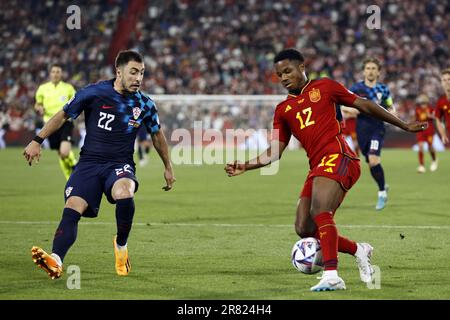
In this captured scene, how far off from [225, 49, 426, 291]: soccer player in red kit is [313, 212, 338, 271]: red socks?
0.07 metres

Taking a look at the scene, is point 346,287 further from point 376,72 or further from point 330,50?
point 330,50

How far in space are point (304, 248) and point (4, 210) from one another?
8.08 m

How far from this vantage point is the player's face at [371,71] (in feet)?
51.5

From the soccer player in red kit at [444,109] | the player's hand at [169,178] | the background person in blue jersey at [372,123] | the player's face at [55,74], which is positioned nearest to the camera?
the player's hand at [169,178]

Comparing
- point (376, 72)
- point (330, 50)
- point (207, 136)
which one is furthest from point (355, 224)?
point (330, 50)

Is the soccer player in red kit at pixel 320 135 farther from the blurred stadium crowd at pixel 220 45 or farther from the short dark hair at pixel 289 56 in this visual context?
the blurred stadium crowd at pixel 220 45

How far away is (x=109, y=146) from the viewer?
8820 millimetres

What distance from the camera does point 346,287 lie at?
7875 millimetres

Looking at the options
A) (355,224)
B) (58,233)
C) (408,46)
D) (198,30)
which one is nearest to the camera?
(58,233)

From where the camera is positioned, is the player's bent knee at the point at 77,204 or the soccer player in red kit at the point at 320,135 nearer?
the soccer player in red kit at the point at 320,135

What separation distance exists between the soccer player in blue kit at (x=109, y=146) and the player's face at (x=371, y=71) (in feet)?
24.2

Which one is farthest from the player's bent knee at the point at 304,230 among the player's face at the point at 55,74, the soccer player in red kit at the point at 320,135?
the player's face at the point at 55,74

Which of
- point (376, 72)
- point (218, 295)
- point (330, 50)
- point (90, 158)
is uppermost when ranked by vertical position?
point (330, 50)

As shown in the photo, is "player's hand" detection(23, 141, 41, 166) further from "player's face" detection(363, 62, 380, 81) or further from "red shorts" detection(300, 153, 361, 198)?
"player's face" detection(363, 62, 380, 81)
